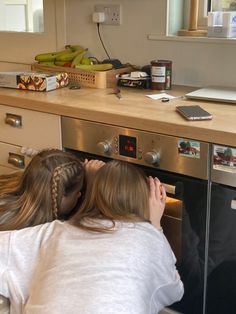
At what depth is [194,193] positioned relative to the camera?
141cm

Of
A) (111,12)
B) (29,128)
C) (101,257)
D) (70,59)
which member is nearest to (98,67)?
(70,59)

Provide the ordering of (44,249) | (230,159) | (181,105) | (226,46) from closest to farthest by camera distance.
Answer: (44,249), (230,159), (181,105), (226,46)

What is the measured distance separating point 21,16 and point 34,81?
94cm

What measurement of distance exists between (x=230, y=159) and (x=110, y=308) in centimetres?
60

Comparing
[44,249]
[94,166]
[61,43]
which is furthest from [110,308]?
[61,43]

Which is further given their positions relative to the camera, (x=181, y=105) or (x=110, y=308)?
(x=181, y=105)

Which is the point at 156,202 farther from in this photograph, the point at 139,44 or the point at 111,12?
the point at 111,12

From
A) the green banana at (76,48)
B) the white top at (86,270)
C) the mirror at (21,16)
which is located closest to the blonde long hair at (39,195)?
the white top at (86,270)

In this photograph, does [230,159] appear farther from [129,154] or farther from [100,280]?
[100,280]

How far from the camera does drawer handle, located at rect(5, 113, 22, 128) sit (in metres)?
1.81

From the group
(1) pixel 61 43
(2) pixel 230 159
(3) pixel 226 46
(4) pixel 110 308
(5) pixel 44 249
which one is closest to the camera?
(4) pixel 110 308

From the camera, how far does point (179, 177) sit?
1433mm

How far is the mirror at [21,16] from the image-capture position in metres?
2.47

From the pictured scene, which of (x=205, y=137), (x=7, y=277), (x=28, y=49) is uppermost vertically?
(x=28, y=49)
